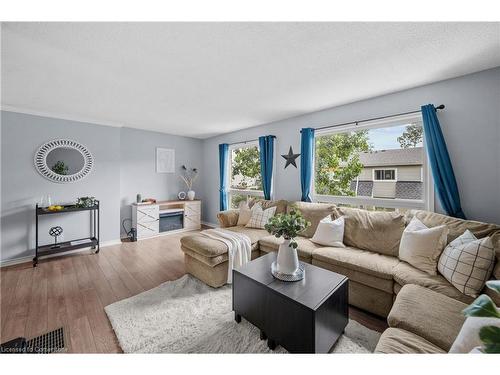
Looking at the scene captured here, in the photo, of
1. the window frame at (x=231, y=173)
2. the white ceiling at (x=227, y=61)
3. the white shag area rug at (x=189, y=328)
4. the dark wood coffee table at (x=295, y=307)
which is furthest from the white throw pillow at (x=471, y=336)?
the window frame at (x=231, y=173)

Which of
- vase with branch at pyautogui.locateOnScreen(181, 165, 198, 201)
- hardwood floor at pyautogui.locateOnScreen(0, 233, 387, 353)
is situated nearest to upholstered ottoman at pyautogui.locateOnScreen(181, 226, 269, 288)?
hardwood floor at pyautogui.locateOnScreen(0, 233, 387, 353)

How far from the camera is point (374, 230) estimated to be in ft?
7.99

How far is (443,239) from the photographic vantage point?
1.91 m

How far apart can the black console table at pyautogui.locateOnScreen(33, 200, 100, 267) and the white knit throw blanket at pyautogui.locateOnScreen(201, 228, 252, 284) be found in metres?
2.19

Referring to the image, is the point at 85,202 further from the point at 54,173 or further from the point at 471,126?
the point at 471,126

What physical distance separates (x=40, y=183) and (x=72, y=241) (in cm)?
107

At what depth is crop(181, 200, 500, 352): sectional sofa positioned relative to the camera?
4.29ft

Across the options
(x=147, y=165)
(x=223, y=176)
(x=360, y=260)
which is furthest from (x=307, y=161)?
(x=147, y=165)

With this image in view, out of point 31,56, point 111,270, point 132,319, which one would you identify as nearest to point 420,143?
point 132,319

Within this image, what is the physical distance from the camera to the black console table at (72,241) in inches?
122

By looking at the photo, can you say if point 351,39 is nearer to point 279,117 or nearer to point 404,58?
point 404,58

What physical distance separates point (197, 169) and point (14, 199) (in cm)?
341

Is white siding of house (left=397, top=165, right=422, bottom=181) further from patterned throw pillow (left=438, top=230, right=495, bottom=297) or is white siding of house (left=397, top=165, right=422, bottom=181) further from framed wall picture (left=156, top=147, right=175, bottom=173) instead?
framed wall picture (left=156, top=147, right=175, bottom=173)

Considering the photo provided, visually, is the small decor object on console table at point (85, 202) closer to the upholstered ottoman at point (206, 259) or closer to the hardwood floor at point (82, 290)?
the hardwood floor at point (82, 290)
